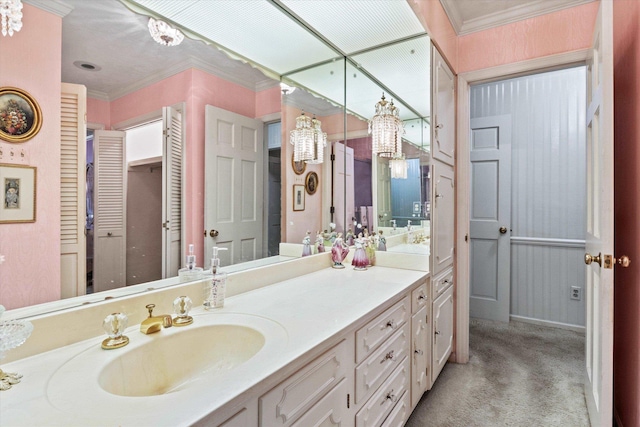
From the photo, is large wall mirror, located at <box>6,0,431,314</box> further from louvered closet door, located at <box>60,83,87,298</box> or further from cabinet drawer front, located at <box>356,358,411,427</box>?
cabinet drawer front, located at <box>356,358,411,427</box>

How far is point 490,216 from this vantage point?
11.3ft

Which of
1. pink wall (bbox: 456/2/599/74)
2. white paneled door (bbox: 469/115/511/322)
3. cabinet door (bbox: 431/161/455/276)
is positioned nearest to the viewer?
cabinet door (bbox: 431/161/455/276)

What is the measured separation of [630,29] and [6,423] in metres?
2.66

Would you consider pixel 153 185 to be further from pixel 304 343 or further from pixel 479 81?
pixel 479 81

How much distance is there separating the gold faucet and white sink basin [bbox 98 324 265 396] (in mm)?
24

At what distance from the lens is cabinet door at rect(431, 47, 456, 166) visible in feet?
6.63

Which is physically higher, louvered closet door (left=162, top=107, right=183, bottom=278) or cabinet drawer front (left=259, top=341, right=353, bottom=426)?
louvered closet door (left=162, top=107, right=183, bottom=278)

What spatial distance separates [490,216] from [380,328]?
8.51ft

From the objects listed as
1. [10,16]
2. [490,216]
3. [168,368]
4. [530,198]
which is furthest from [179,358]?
[530,198]

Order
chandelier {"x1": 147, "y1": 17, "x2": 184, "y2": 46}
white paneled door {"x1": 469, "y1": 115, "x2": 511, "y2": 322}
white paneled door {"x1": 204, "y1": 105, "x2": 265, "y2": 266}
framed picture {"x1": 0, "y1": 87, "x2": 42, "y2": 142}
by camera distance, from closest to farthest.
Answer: framed picture {"x1": 0, "y1": 87, "x2": 42, "y2": 142}, chandelier {"x1": 147, "y1": 17, "x2": 184, "y2": 46}, white paneled door {"x1": 204, "y1": 105, "x2": 265, "y2": 266}, white paneled door {"x1": 469, "y1": 115, "x2": 511, "y2": 322}

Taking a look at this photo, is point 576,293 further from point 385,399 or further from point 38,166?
point 38,166

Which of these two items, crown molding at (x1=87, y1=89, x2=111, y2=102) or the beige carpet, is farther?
the beige carpet

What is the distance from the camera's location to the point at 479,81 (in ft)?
8.12

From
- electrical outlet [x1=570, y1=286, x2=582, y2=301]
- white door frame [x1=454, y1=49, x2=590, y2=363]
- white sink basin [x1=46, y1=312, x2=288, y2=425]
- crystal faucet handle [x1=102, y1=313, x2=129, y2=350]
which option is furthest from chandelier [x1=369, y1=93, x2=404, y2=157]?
electrical outlet [x1=570, y1=286, x2=582, y2=301]
